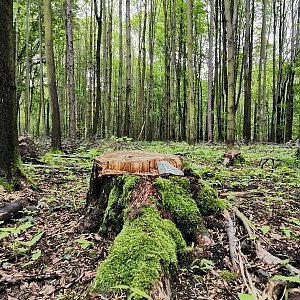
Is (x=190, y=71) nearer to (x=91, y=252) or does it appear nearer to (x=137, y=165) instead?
(x=137, y=165)

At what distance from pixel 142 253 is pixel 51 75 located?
630cm

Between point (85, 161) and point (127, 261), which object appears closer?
point (127, 261)

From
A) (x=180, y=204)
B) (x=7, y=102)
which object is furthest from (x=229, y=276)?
(x=7, y=102)

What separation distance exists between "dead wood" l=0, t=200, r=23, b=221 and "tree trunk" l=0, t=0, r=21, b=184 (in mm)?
620

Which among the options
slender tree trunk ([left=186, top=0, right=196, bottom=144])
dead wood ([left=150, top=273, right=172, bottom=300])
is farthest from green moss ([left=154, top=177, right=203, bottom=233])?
slender tree trunk ([left=186, top=0, right=196, bottom=144])

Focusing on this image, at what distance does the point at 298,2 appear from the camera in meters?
17.7

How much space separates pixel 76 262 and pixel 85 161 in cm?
433

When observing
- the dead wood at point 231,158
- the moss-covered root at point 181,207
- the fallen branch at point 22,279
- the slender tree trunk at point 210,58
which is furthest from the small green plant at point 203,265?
the slender tree trunk at point 210,58

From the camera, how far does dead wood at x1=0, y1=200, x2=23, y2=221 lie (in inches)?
121

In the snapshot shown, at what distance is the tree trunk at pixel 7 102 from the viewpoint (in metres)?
3.78

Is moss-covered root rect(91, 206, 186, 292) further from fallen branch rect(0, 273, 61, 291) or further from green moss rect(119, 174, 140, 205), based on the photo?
fallen branch rect(0, 273, 61, 291)

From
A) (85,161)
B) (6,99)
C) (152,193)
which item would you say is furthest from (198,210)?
(85,161)

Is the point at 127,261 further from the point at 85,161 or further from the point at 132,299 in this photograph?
the point at 85,161

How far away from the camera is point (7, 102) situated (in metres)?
3.82
